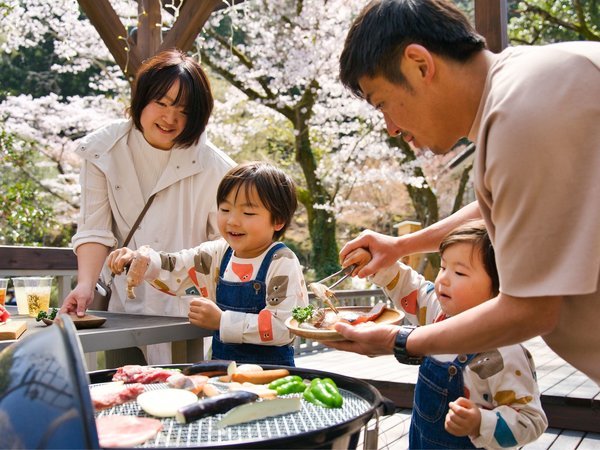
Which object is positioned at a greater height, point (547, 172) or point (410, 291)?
point (547, 172)

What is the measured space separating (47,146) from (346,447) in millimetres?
13717

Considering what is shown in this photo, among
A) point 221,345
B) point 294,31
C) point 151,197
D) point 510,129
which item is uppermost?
point 294,31

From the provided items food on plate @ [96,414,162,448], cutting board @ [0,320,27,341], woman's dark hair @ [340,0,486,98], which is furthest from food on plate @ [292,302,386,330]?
cutting board @ [0,320,27,341]

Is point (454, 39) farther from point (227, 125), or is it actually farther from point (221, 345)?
point (227, 125)

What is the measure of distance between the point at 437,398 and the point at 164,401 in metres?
1.01

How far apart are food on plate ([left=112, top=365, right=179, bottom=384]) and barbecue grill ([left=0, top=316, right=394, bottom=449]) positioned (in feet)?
0.69

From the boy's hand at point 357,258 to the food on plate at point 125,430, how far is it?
1138mm

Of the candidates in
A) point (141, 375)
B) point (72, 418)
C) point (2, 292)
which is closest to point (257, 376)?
point (141, 375)

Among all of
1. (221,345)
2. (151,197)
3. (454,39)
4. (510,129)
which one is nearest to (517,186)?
(510,129)

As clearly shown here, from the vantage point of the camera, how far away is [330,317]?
6.91 ft

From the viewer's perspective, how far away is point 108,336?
2117 mm

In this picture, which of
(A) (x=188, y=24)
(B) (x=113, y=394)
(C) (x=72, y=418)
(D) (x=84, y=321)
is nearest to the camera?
(C) (x=72, y=418)

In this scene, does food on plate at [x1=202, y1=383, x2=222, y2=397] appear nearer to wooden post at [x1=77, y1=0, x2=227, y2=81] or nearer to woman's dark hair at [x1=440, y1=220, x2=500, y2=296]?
woman's dark hair at [x1=440, y1=220, x2=500, y2=296]

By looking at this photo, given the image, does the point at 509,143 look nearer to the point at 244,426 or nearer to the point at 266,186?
the point at 244,426
